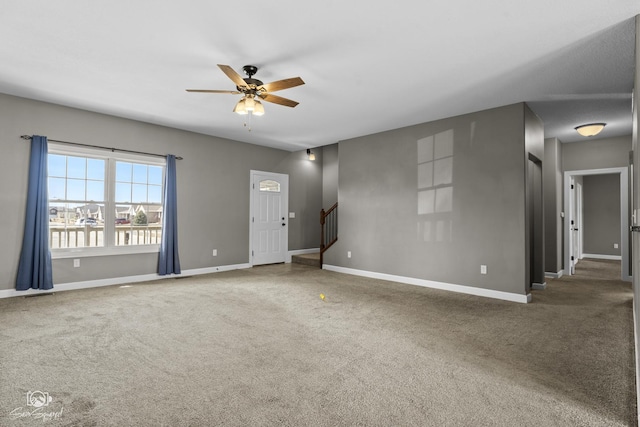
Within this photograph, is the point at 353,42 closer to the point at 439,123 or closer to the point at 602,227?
the point at 439,123

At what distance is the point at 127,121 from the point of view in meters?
5.77

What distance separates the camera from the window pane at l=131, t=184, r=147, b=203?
592 cm

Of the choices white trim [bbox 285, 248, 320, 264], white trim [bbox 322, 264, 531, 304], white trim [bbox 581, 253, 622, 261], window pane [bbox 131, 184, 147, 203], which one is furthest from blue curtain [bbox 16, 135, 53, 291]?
white trim [bbox 581, 253, 622, 261]

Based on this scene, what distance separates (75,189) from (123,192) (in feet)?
2.24

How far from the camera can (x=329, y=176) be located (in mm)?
9383

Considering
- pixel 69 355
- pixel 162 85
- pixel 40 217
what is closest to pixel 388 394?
pixel 69 355

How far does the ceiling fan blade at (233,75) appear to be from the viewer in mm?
3048

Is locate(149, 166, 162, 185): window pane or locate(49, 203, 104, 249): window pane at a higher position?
locate(149, 166, 162, 185): window pane

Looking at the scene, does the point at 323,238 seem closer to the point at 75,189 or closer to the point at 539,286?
the point at 539,286

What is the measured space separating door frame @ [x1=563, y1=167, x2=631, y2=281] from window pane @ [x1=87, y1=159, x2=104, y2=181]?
8.71m

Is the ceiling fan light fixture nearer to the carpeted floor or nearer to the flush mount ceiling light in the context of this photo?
the carpeted floor

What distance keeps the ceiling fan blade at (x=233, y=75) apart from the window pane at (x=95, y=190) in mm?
3529

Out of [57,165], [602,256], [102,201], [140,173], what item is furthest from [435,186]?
[602,256]

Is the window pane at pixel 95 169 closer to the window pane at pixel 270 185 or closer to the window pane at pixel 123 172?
the window pane at pixel 123 172
